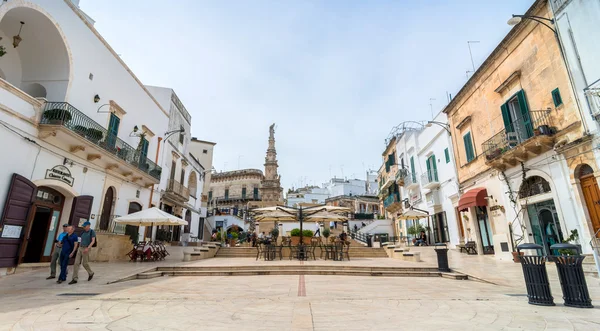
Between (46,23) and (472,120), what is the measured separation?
18713 mm

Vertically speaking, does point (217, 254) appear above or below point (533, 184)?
below

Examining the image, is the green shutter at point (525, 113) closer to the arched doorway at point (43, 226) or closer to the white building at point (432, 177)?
the white building at point (432, 177)

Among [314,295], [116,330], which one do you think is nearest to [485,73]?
[314,295]

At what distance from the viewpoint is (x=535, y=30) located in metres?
10.7

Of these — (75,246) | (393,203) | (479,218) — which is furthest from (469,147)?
(75,246)

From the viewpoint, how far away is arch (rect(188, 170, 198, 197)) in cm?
2547

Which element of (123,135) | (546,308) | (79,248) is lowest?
(546,308)

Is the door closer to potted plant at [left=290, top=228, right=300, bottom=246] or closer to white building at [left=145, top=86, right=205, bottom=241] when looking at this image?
white building at [left=145, top=86, right=205, bottom=241]

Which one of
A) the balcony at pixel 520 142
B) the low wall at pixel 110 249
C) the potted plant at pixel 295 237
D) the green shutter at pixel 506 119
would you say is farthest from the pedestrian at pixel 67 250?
the green shutter at pixel 506 119

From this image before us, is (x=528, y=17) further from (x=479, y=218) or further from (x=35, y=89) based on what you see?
(x=35, y=89)

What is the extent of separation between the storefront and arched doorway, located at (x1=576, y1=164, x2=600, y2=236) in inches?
183

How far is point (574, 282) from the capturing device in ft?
15.2

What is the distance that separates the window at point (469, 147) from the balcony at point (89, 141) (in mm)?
17157

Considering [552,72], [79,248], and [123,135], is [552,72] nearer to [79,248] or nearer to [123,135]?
[79,248]
